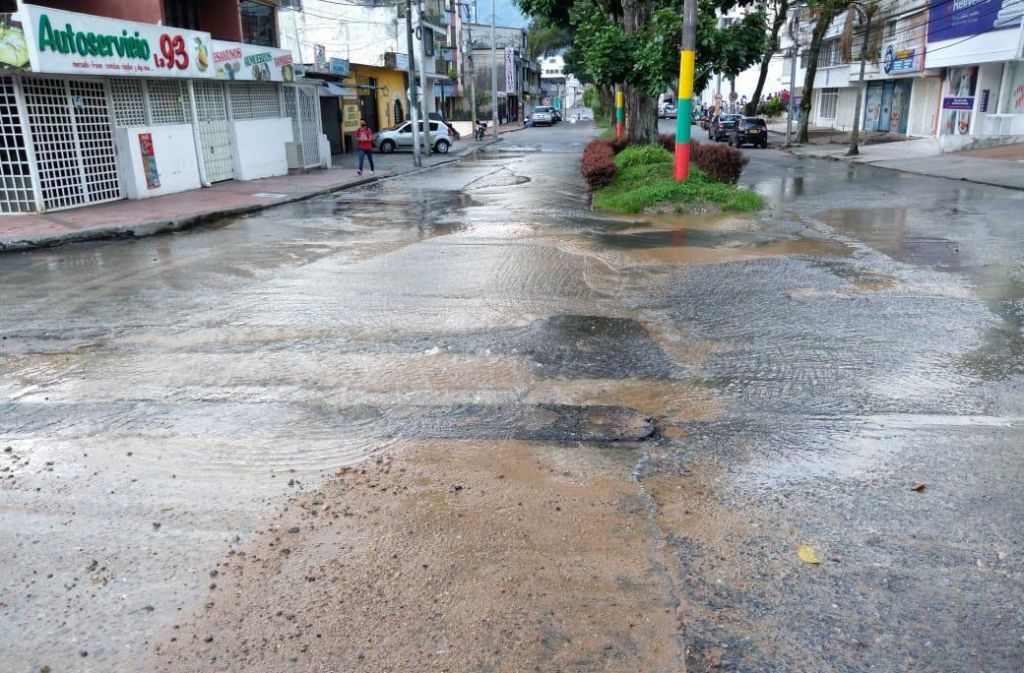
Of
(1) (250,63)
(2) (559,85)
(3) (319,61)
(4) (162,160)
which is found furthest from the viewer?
(2) (559,85)

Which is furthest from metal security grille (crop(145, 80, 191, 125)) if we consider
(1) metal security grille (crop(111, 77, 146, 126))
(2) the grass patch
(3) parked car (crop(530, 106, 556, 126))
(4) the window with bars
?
(3) parked car (crop(530, 106, 556, 126))

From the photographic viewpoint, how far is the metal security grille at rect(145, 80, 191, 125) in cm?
1953

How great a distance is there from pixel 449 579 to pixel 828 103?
5604 centimetres

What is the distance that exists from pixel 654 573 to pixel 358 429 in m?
2.39

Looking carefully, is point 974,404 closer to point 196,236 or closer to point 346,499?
point 346,499

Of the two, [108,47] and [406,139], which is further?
[406,139]

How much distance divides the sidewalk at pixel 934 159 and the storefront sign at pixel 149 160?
21.2 meters

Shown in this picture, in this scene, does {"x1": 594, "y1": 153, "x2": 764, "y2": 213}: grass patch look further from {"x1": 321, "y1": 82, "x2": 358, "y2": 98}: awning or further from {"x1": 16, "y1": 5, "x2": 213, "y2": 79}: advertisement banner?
{"x1": 321, "y1": 82, "x2": 358, "y2": 98}: awning

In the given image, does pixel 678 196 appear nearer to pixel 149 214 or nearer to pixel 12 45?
pixel 149 214

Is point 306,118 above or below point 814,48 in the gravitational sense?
below

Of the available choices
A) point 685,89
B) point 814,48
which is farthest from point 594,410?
point 814,48

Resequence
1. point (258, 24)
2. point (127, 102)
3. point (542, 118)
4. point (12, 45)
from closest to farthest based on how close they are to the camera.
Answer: point (12, 45) → point (127, 102) → point (258, 24) → point (542, 118)

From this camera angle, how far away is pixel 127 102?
1875cm

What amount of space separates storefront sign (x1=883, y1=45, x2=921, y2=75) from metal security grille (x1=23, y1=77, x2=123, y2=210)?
3394 cm
